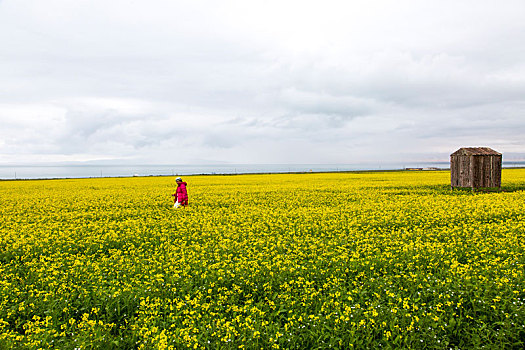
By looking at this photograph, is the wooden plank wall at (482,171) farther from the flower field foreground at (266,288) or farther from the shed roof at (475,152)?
the flower field foreground at (266,288)

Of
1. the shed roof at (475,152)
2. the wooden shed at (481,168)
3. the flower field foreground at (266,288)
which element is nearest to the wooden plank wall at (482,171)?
the wooden shed at (481,168)

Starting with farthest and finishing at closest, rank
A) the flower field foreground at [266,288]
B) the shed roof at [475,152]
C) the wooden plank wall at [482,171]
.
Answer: the shed roof at [475,152], the wooden plank wall at [482,171], the flower field foreground at [266,288]

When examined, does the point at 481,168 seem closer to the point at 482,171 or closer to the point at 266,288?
the point at 482,171

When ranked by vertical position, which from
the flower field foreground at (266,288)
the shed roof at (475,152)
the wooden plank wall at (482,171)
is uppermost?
the shed roof at (475,152)

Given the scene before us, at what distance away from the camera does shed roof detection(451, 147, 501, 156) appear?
3023 cm

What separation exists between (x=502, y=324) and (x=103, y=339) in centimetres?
710

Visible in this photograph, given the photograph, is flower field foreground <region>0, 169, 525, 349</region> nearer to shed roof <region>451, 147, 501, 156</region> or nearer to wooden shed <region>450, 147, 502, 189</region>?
wooden shed <region>450, 147, 502, 189</region>

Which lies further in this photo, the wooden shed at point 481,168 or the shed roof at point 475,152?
the shed roof at point 475,152

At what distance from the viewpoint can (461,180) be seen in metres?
31.3

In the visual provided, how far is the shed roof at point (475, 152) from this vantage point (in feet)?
99.2

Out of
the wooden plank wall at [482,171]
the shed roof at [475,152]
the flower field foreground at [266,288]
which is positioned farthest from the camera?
the shed roof at [475,152]

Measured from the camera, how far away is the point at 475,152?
30703 millimetres

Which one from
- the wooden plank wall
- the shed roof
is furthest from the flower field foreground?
the shed roof

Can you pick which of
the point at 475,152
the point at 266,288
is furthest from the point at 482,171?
the point at 266,288
